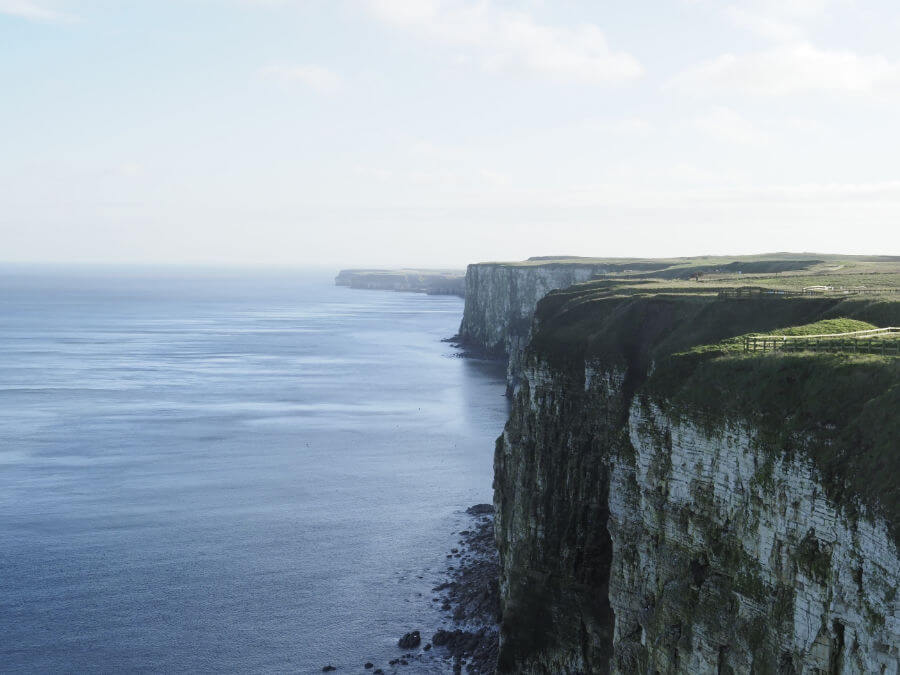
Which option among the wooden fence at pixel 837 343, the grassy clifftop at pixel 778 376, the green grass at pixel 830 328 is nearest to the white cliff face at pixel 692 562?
the grassy clifftop at pixel 778 376

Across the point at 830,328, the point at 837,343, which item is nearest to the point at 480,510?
the point at 830,328

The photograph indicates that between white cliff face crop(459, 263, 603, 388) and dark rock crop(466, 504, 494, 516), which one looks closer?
dark rock crop(466, 504, 494, 516)

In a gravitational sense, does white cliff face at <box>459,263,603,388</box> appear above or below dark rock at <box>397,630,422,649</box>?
above

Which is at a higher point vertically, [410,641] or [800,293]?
[800,293]

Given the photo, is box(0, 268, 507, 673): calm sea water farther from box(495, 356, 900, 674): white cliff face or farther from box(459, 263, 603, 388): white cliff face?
box(459, 263, 603, 388): white cliff face

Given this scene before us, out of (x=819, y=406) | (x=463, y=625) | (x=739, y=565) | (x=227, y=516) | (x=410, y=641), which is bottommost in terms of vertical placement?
(x=463, y=625)

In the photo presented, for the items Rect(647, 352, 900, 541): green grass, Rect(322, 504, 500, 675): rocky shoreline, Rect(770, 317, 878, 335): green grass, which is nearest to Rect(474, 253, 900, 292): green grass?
Rect(770, 317, 878, 335): green grass

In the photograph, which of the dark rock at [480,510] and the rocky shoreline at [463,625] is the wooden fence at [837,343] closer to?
the rocky shoreline at [463,625]

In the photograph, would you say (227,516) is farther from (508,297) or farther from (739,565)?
(508,297)
